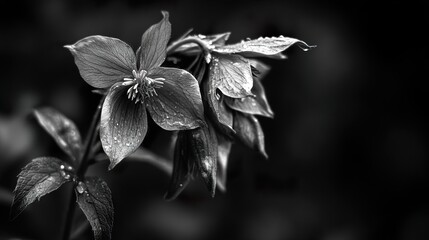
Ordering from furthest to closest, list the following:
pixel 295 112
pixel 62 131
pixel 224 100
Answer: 1. pixel 295 112
2. pixel 62 131
3. pixel 224 100

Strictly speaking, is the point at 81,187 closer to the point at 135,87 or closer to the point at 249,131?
the point at 135,87

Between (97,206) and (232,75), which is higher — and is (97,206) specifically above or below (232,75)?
below

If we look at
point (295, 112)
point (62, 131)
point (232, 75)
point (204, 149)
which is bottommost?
point (295, 112)

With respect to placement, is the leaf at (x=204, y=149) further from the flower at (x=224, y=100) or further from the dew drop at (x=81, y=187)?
the dew drop at (x=81, y=187)

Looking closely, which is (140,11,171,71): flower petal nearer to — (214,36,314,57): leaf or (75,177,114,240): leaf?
(214,36,314,57): leaf

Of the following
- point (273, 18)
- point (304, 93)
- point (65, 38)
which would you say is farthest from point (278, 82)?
point (65, 38)

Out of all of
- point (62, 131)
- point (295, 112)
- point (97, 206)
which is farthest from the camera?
point (295, 112)

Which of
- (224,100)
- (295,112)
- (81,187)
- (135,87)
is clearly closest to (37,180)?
(81,187)

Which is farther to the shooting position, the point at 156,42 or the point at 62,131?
the point at 62,131

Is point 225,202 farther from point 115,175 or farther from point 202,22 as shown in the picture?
point 202,22

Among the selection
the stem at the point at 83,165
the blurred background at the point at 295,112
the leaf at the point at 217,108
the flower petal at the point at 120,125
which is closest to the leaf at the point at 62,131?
the stem at the point at 83,165
